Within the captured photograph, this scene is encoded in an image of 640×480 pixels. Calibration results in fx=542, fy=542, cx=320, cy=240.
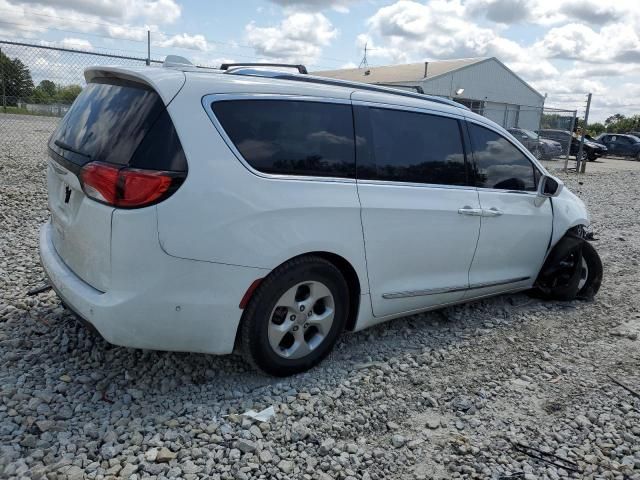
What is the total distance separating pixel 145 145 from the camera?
2791 millimetres

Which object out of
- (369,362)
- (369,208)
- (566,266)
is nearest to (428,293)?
(369,362)

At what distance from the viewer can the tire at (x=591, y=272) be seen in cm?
530

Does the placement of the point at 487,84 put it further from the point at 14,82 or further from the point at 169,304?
the point at 169,304

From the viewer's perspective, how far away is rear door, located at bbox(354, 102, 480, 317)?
11.7ft

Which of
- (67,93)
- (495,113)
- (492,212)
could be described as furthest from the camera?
(495,113)

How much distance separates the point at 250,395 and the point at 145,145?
156cm

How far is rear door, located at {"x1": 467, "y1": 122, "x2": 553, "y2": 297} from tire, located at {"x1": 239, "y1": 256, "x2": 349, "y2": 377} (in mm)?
1446

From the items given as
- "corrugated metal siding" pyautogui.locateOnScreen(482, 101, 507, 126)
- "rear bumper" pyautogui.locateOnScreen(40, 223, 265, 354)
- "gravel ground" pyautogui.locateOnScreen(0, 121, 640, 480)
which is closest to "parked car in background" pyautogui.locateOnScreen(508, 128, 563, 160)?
"corrugated metal siding" pyautogui.locateOnScreen(482, 101, 507, 126)

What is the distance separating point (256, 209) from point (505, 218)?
240cm

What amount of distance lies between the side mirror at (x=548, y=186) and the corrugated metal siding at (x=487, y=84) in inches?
1307

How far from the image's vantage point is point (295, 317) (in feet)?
10.9

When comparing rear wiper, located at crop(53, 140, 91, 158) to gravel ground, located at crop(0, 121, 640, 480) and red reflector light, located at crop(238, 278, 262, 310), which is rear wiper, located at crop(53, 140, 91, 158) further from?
gravel ground, located at crop(0, 121, 640, 480)

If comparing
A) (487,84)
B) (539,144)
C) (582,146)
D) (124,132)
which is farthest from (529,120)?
(124,132)

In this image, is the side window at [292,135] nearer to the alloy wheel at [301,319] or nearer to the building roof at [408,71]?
the alloy wheel at [301,319]
